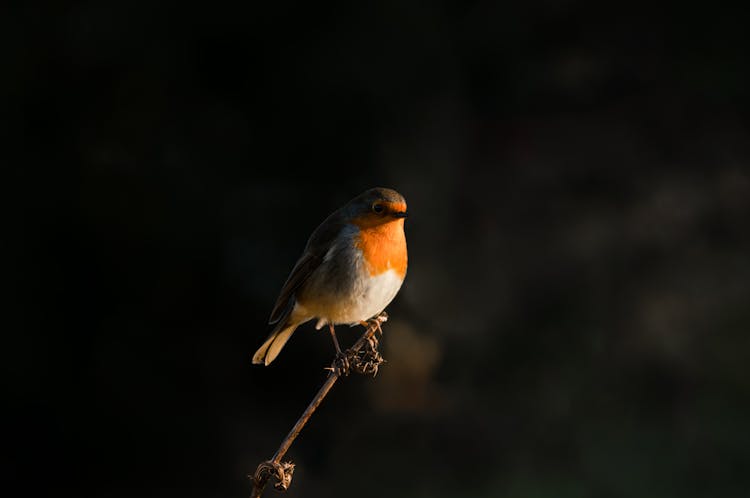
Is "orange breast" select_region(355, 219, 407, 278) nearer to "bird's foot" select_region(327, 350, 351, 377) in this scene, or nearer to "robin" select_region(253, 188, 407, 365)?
"robin" select_region(253, 188, 407, 365)

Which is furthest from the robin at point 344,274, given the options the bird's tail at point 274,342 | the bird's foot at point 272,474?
the bird's foot at point 272,474

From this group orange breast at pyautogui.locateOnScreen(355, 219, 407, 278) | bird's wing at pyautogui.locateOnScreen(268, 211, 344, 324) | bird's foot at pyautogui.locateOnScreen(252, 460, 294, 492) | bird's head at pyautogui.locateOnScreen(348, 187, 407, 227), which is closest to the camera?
bird's foot at pyautogui.locateOnScreen(252, 460, 294, 492)

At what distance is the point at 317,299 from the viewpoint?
2.54 metres

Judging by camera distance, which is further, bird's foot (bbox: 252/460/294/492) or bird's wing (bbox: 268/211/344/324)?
bird's wing (bbox: 268/211/344/324)

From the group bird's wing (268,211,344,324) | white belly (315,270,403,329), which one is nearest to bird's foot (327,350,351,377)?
white belly (315,270,403,329)

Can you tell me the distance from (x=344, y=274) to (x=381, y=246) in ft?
0.57

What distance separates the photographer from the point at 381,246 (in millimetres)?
2400

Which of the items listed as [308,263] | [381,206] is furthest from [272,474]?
[308,263]

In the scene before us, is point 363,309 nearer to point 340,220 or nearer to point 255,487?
point 340,220

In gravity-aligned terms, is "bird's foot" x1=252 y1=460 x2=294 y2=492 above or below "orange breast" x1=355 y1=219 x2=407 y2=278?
below

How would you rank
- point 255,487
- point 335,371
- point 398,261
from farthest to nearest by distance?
point 398,261
point 335,371
point 255,487

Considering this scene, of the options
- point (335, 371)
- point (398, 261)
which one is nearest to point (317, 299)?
point (398, 261)

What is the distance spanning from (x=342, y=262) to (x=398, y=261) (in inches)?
7.5

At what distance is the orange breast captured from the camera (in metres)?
2.39
